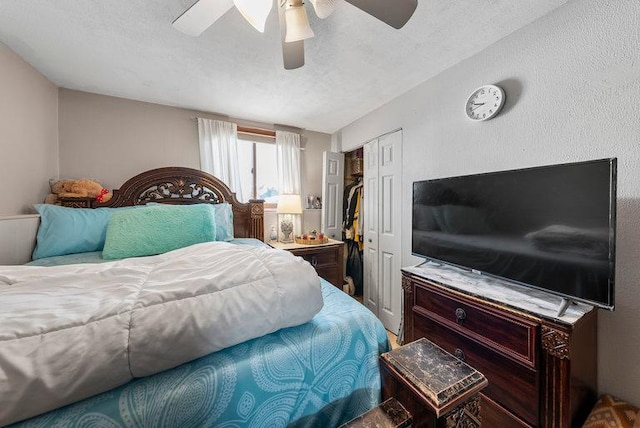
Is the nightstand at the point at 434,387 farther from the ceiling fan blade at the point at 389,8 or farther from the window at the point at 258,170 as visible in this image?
the window at the point at 258,170

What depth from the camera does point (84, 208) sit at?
6.14 feet

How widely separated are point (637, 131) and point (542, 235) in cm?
59

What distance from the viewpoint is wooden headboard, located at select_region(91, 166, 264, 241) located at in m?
2.13

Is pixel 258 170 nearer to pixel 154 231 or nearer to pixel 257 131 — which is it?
pixel 257 131

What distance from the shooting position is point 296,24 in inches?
42.8

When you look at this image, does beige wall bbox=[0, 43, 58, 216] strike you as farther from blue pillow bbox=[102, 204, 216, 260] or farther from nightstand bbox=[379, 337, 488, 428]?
nightstand bbox=[379, 337, 488, 428]

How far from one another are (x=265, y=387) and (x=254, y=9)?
1.31 metres

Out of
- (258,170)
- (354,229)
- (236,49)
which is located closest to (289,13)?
(236,49)

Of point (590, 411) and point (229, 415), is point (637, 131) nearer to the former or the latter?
point (590, 411)

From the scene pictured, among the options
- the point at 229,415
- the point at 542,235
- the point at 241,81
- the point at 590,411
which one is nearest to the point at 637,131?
the point at 542,235

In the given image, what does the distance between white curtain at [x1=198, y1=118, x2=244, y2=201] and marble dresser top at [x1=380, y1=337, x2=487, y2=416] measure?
242cm

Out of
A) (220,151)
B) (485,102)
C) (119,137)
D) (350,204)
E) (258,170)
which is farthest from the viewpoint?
(350,204)

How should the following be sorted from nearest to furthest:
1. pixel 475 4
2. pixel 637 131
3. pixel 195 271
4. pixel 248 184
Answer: pixel 195 271 < pixel 637 131 < pixel 475 4 < pixel 248 184

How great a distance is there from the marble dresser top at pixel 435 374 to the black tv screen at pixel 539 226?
860 millimetres
